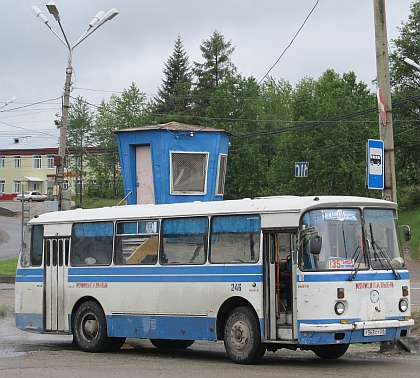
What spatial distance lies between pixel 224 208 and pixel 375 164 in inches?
128

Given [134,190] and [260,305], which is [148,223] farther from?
[134,190]

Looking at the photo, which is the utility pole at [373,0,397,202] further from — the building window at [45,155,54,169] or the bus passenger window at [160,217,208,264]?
the building window at [45,155,54,169]

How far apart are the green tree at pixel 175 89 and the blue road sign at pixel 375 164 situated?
67.1 meters

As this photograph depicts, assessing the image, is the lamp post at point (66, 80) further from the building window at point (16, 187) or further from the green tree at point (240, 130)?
the building window at point (16, 187)

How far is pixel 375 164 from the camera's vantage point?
623 inches

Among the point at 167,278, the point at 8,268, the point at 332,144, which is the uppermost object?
the point at 332,144

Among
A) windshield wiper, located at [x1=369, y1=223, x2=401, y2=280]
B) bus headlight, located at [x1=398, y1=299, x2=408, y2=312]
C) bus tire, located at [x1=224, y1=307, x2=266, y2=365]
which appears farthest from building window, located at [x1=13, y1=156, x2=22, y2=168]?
bus headlight, located at [x1=398, y1=299, x2=408, y2=312]

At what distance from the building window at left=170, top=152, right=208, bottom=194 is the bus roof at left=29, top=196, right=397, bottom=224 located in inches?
375

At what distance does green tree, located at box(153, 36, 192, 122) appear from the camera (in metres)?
85.2

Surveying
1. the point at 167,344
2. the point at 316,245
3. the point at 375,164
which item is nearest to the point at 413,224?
the point at 167,344

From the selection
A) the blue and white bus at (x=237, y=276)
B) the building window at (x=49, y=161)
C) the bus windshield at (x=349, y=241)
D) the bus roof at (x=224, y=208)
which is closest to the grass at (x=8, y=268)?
the bus roof at (x=224, y=208)

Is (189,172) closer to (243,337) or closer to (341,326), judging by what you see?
(243,337)

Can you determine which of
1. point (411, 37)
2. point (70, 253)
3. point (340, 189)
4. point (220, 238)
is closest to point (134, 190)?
point (70, 253)

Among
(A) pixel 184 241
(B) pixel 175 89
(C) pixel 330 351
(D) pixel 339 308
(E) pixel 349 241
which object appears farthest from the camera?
(B) pixel 175 89
